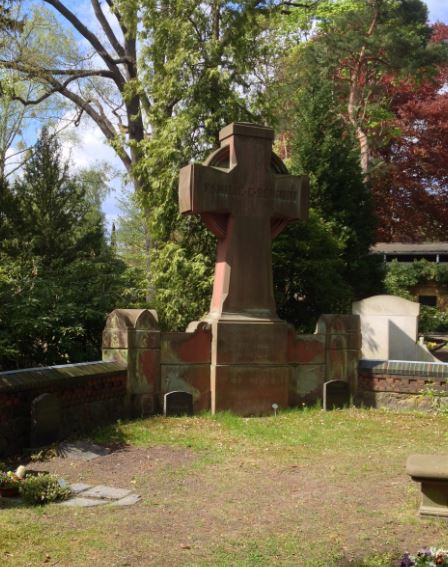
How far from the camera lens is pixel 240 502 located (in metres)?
5.66

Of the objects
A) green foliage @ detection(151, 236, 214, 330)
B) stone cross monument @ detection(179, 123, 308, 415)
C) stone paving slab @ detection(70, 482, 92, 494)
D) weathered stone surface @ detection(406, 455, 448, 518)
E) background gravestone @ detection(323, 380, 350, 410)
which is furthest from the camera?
green foliage @ detection(151, 236, 214, 330)

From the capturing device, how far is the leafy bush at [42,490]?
556cm

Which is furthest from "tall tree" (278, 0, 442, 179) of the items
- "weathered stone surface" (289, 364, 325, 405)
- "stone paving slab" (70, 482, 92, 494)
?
"stone paving slab" (70, 482, 92, 494)

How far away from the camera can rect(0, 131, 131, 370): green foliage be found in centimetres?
1004

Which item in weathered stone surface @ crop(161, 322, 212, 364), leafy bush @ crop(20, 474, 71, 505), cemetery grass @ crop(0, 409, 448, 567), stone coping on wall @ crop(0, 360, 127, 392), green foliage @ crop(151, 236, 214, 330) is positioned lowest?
cemetery grass @ crop(0, 409, 448, 567)

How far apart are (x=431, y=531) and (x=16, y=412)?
4.56 metres

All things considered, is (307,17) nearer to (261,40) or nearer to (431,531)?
(261,40)

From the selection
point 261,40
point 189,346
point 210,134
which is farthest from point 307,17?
point 189,346

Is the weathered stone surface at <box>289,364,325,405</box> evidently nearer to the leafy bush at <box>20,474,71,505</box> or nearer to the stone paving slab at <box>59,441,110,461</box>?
the stone paving slab at <box>59,441,110,461</box>

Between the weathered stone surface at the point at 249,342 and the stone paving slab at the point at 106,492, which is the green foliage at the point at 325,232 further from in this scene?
the stone paving slab at the point at 106,492

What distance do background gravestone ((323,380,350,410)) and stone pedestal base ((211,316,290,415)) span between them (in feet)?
2.12

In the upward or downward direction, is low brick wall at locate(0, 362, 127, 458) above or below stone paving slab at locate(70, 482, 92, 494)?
above

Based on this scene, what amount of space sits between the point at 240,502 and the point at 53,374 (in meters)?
3.19

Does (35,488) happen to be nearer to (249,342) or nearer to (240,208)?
(249,342)
